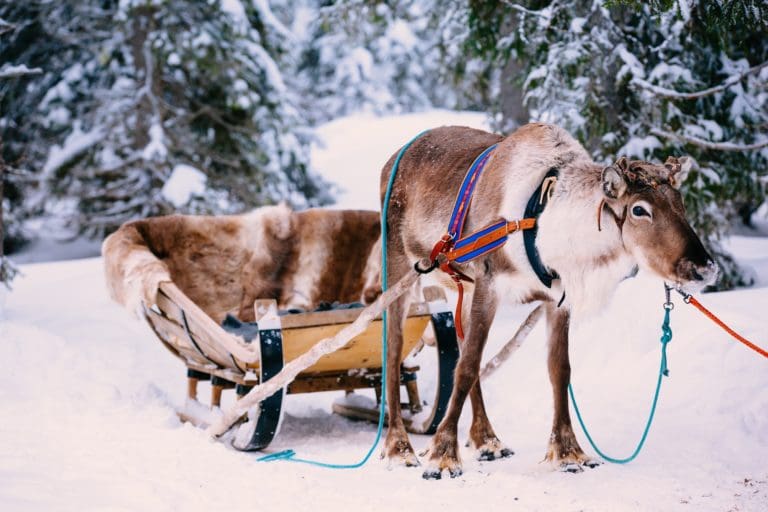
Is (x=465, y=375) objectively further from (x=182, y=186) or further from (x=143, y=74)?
(x=143, y=74)

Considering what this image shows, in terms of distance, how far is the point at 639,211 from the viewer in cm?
316

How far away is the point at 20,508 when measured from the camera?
263cm

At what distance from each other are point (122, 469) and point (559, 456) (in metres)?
2.09

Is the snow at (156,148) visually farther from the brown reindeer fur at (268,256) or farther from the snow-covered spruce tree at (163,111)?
the brown reindeer fur at (268,256)

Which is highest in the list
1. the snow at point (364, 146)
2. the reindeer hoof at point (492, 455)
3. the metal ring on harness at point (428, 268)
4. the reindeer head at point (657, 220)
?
the reindeer head at point (657, 220)

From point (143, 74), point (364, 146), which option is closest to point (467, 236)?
point (143, 74)

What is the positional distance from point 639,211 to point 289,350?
238 centimetres

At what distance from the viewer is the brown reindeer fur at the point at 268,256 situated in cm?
602

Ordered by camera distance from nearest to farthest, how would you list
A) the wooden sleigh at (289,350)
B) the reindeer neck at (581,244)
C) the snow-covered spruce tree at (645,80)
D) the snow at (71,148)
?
the reindeer neck at (581,244)
the wooden sleigh at (289,350)
the snow-covered spruce tree at (645,80)
the snow at (71,148)

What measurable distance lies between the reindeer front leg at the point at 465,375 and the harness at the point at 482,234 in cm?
20

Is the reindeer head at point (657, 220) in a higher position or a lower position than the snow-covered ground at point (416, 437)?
higher

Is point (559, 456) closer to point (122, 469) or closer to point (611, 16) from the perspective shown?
point (122, 469)

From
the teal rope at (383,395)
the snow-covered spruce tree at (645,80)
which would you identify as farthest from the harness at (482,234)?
the snow-covered spruce tree at (645,80)

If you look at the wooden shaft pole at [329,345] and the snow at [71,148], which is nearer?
the wooden shaft pole at [329,345]
